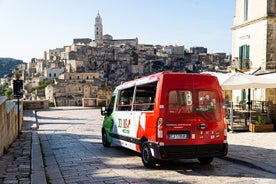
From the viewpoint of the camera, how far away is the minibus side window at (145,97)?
8.84m

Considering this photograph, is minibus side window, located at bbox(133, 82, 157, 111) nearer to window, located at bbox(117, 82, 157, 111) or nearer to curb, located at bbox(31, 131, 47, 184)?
window, located at bbox(117, 82, 157, 111)

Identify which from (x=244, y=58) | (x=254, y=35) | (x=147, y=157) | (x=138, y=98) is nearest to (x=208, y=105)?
(x=147, y=157)

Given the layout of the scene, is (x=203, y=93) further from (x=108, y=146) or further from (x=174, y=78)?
(x=108, y=146)

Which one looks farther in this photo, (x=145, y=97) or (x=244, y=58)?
(x=244, y=58)

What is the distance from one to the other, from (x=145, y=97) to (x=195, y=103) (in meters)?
1.36

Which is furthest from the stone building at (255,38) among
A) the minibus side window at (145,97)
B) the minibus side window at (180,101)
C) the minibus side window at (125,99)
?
the minibus side window at (180,101)

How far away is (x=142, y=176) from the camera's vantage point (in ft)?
26.1

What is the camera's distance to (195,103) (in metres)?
8.57

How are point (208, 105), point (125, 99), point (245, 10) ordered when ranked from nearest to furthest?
point (208, 105), point (125, 99), point (245, 10)

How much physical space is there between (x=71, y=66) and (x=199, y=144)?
161 m

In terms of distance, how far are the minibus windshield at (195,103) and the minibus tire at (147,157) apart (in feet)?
3.63

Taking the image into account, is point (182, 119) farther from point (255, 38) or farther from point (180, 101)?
point (255, 38)

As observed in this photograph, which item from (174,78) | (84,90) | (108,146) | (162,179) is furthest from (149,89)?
(84,90)

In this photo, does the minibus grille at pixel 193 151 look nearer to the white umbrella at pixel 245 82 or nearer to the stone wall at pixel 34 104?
the white umbrella at pixel 245 82
